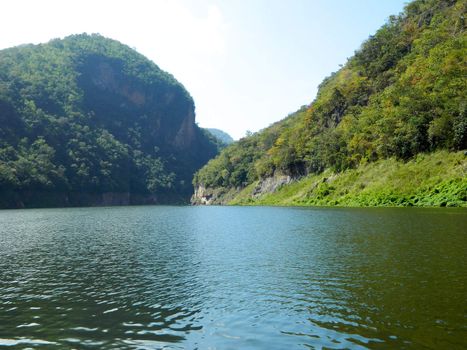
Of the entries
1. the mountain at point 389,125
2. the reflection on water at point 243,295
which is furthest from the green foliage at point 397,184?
the reflection on water at point 243,295

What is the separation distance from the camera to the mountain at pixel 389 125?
251ft

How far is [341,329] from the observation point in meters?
13.7

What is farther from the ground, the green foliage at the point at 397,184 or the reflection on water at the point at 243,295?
the green foliage at the point at 397,184

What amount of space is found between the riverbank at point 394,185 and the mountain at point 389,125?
0.25 m

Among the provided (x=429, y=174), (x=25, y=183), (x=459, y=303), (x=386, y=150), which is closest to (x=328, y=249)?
(x=459, y=303)


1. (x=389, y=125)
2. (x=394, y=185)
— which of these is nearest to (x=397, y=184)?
(x=394, y=185)

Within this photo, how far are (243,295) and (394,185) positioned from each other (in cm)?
7087

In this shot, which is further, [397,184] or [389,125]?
[389,125]

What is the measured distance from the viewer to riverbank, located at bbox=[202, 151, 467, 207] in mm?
68000

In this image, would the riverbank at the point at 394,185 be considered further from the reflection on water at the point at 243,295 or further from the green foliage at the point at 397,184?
the reflection on water at the point at 243,295

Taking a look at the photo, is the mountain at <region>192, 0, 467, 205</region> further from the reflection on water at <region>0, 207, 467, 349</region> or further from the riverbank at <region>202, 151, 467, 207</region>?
the reflection on water at <region>0, 207, 467, 349</region>

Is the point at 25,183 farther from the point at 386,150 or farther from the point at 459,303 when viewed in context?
the point at 459,303

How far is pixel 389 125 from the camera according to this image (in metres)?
92.1

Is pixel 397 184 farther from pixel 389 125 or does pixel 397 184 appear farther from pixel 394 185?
pixel 389 125
